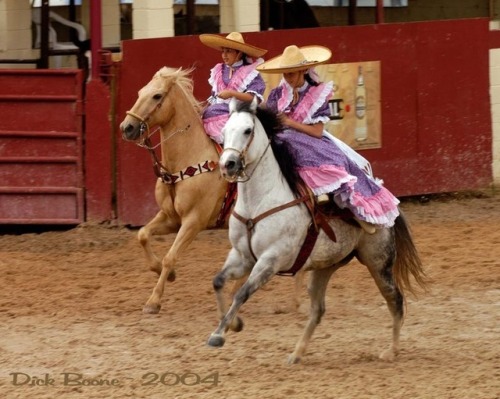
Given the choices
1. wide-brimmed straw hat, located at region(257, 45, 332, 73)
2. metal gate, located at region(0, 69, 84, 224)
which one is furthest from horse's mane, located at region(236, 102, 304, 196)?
metal gate, located at region(0, 69, 84, 224)

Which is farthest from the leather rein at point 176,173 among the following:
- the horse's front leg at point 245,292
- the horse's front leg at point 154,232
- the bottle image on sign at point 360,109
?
the bottle image on sign at point 360,109

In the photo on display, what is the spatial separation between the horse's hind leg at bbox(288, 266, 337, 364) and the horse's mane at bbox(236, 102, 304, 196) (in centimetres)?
61

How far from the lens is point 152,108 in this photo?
28.0ft

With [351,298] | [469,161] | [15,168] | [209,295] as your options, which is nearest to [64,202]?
[15,168]

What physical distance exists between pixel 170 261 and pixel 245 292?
1.90 m

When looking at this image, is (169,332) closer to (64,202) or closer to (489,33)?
(64,202)

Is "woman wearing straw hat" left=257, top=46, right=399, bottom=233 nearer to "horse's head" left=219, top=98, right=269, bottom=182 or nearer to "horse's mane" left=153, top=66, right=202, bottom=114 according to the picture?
"horse's head" left=219, top=98, right=269, bottom=182

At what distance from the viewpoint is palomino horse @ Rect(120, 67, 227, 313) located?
859 cm

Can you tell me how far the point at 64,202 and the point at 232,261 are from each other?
173 inches

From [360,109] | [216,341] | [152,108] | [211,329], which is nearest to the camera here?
[216,341]

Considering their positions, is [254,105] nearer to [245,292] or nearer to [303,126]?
[303,126]

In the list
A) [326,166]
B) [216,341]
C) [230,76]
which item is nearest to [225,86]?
[230,76]

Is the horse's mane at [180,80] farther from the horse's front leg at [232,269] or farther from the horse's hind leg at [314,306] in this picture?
the horse's front leg at [232,269]

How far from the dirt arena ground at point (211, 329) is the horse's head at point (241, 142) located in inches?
44.5
